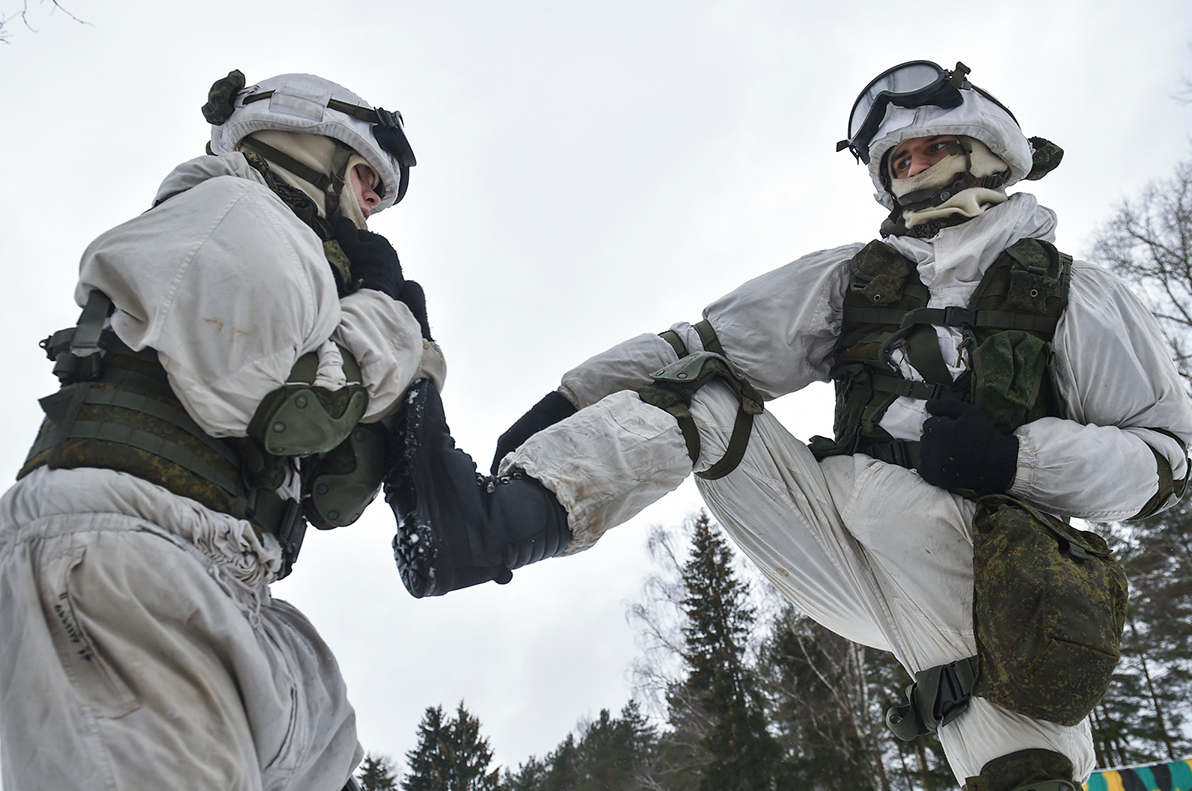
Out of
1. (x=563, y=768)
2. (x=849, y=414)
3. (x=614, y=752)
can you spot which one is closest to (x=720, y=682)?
(x=849, y=414)

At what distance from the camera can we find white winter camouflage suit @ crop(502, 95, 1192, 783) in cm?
230

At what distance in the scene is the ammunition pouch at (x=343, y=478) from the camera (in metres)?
2.05

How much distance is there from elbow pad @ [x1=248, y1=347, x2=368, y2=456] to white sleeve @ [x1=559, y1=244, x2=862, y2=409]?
1155 millimetres

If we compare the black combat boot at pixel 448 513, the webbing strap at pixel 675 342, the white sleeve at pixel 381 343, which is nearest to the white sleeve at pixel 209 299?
the white sleeve at pixel 381 343

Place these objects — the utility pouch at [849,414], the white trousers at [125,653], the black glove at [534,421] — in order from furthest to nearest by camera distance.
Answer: the utility pouch at [849,414] < the black glove at [534,421] < the white trousers at [125,653]

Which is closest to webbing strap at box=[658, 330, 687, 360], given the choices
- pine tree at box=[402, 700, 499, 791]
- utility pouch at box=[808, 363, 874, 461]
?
utility pouch at box=[808, 363, 874, 461]

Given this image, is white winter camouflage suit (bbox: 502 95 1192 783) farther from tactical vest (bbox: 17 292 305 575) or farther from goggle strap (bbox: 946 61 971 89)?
Result: tactical vest (bbox: 17 292 305 575)

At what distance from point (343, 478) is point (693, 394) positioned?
1.04 metres

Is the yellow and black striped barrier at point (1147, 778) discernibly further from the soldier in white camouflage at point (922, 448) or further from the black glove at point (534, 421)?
the black glove at point (534, 421)

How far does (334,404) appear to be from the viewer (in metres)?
Result: 1.76

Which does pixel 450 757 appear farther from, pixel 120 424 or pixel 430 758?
pixel 120 424

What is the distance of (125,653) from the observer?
1415mm

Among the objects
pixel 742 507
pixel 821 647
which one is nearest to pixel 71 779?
pixel 742 507

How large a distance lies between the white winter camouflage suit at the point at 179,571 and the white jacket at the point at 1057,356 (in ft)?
4.14
